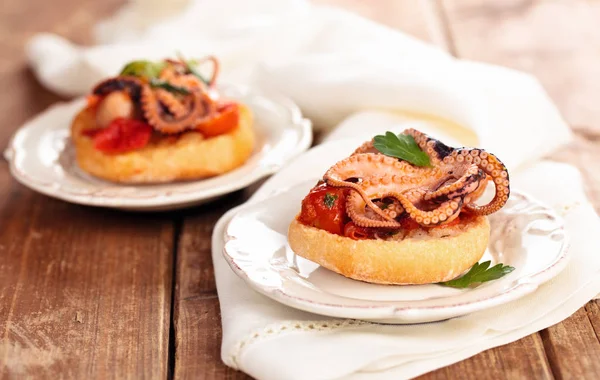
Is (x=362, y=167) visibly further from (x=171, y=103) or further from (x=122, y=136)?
(x=122, y=136)

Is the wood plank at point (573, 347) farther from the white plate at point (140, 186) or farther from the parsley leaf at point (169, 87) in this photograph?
the parsley leaf at point (169, 87)

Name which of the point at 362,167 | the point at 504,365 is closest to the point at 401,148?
the point at 362,167

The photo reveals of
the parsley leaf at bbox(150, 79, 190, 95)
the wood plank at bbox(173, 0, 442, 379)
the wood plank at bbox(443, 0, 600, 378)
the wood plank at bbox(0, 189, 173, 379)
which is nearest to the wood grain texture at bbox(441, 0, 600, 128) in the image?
the wood plank at bbox(443, 0, 600, 378)

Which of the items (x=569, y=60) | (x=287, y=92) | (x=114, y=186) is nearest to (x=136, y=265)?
(x=114, y=186)

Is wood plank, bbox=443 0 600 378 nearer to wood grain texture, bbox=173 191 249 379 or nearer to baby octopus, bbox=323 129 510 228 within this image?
baby octopus, bbox=323 129 510 228

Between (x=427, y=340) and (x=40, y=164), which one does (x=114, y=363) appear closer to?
(x=427, y=340)

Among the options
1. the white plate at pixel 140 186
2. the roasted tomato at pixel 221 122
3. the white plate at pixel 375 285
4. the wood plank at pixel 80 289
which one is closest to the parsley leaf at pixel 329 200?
the white plate at pixel 375 285
